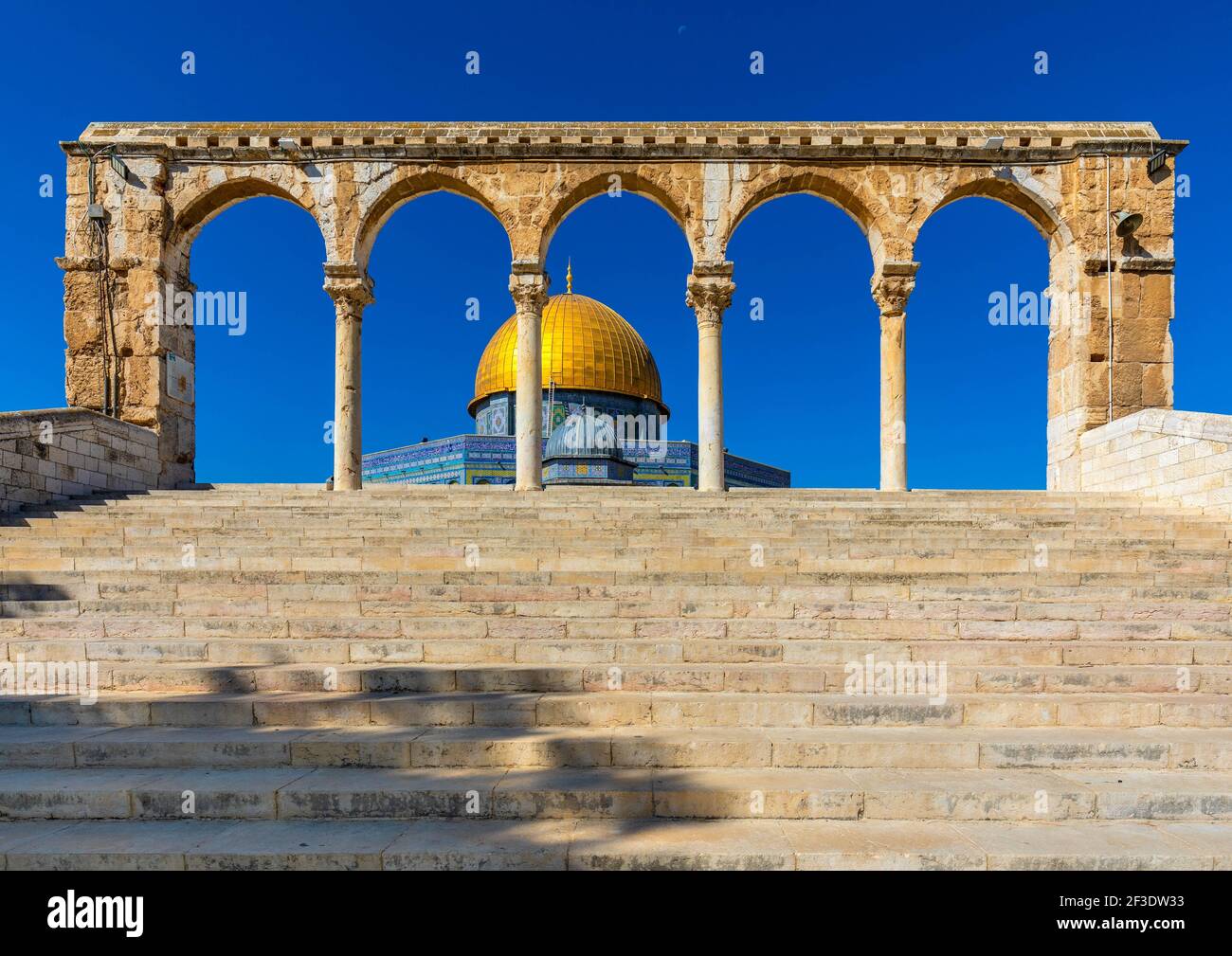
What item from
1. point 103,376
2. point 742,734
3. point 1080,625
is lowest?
point 742,734

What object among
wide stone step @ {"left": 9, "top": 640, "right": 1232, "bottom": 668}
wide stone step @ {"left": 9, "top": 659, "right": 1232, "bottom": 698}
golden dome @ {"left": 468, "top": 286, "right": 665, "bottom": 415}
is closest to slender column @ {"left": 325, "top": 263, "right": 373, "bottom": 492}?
wide stone step @ {"left": 9, "top": 640, "right": 1232, "bottom": 668}

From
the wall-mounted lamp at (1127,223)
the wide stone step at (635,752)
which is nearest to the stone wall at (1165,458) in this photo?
the wall-mounted lamp at (1127,223)

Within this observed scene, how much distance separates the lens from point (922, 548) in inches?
282

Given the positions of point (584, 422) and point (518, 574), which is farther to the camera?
point (584, 422)

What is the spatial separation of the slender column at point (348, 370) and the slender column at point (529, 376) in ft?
9.92

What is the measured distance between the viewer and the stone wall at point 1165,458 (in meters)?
8.80

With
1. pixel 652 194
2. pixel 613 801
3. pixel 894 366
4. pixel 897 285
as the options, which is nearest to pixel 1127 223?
pixel 897 285

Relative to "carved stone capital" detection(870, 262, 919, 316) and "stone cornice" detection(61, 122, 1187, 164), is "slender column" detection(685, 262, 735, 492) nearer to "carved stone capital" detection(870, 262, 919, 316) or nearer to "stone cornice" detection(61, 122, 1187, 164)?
"stone cornice" detection(61, 122, 1187, 164)

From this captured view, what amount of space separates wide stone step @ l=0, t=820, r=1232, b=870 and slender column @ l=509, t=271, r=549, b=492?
886 cm

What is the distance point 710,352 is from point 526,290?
3.76m

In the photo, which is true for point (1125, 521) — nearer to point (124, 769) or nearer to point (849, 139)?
Result: point (849, 139)

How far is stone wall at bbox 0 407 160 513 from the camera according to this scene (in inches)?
367
